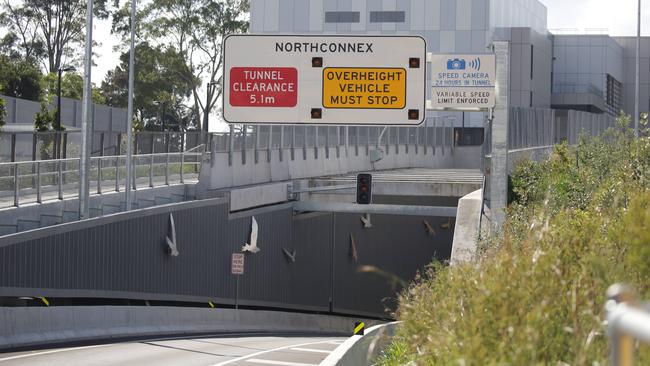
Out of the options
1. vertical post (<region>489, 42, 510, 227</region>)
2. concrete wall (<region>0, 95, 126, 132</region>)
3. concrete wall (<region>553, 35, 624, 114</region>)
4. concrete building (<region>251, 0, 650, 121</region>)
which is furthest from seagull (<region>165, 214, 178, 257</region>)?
concrete wall (<region>553, 35, 624, 114</region>)

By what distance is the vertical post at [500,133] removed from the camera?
27469mm

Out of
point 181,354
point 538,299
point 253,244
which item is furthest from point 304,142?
point 538,299

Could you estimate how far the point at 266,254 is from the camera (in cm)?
4475

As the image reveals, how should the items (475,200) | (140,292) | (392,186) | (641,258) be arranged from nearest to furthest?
(641,258)
(475,200)
(140,292)
(392,186)

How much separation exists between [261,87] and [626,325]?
73.3 feet

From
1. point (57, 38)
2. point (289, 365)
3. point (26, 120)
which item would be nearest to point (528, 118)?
point (289, 365)

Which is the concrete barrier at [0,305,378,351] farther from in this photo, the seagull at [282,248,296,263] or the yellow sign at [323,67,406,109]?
the yellow sign at [323,67,406,109]

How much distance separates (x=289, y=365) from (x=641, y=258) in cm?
1397

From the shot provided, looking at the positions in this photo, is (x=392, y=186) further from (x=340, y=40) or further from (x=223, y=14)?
(x=223, y=14)

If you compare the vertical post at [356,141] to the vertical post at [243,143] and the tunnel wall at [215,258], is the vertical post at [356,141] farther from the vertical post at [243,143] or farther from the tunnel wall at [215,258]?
the vertical post at [243,143]

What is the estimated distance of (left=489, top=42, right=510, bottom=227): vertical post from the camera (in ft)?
90.1

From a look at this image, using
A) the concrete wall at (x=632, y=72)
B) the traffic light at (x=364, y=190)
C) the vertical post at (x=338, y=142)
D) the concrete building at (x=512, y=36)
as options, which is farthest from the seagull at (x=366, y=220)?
the concrete wall at (x=632, y=72)

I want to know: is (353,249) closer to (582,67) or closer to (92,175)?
(92,175)

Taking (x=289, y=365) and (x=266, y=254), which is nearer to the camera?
(x=289, y=365)
